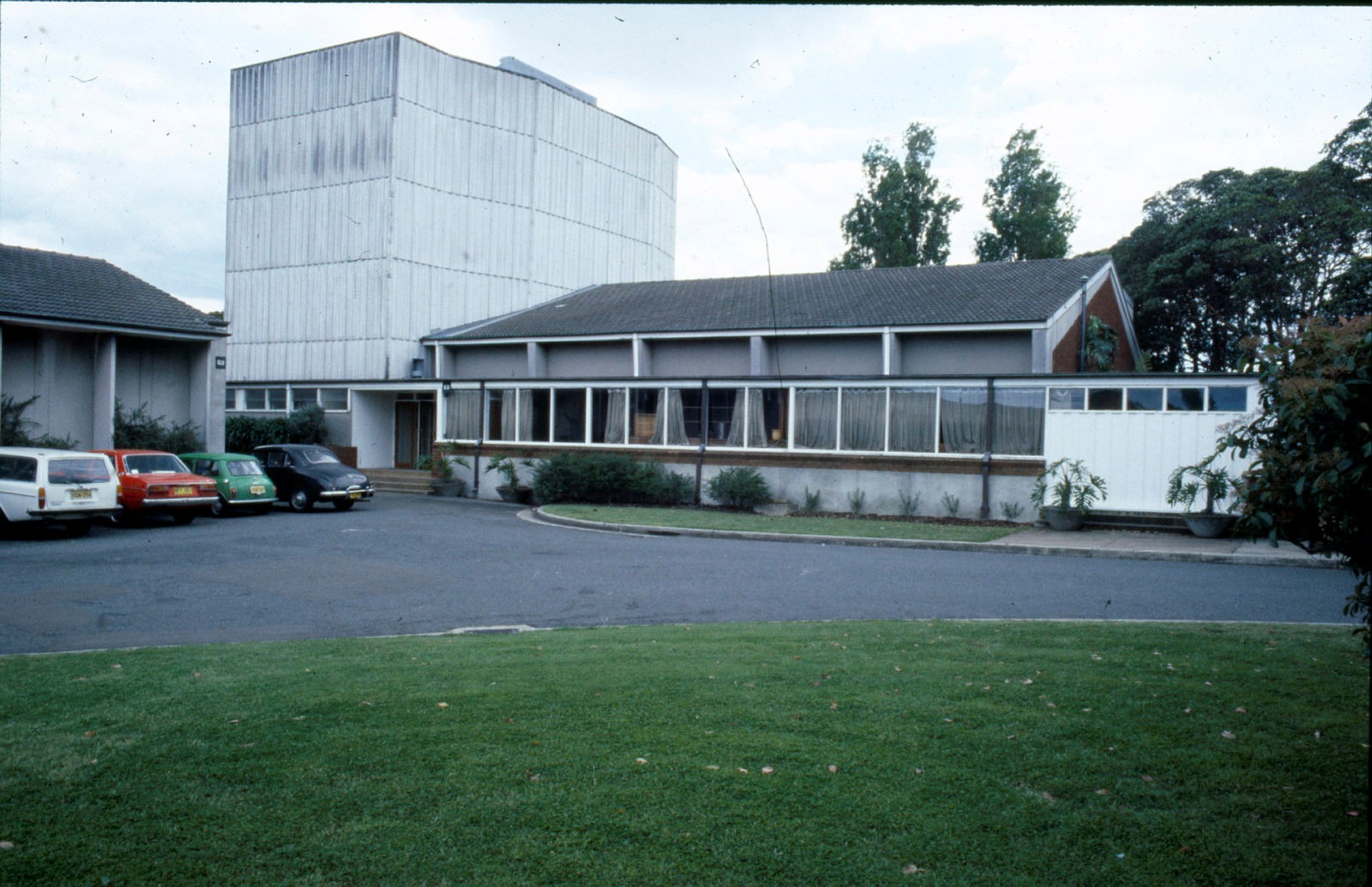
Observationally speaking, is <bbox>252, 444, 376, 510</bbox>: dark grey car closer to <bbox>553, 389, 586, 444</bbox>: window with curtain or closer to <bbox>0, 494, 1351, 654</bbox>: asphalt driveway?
<bbox>0, 494, 1351, 654</bbox>: asphalt driveway

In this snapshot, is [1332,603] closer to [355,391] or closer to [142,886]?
[142,886]

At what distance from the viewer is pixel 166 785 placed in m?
4.57

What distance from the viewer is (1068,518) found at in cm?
1958

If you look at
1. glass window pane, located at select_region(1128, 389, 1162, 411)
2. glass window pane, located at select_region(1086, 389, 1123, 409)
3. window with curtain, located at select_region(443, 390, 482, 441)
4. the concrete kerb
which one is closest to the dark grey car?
window with curtain, located at select_region(443, 390, 482, 441)

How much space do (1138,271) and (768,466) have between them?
2658 centimetres

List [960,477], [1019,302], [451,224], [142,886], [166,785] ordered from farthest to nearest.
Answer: [451,224], [1019,302], [960,477], [166,785], [142,886]

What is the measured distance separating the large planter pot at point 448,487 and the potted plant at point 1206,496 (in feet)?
60.5

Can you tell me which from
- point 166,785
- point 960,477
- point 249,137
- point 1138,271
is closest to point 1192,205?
point 1138,271

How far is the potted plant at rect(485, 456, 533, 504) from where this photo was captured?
2730 cm

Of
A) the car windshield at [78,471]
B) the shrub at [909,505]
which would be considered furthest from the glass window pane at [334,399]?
the shrub at [909,505]

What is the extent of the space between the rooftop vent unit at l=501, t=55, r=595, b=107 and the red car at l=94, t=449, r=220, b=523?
25321 mm

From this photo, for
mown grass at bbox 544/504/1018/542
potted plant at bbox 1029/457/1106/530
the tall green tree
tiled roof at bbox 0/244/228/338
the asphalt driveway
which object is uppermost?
the tall green tree

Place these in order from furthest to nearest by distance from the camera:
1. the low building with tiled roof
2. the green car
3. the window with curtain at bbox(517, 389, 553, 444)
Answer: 1. the window with curtain at bbox(517, 389, 553, 444)
2. the low building with tiled roof
3. the green car

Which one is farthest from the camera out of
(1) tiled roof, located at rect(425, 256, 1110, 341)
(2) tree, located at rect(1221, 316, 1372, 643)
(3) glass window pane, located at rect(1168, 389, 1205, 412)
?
(1) tiled roof, located at rect(425, 256, 1110, 341)
